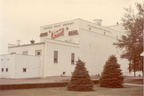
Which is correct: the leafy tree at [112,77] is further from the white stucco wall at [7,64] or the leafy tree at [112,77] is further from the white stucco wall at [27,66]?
the white stucco wall at [7,64]

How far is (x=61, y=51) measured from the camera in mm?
43531

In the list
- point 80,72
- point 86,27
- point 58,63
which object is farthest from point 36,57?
point 80,72

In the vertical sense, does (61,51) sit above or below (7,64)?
above

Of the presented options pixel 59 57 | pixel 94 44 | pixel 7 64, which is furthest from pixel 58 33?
pixel 7 64

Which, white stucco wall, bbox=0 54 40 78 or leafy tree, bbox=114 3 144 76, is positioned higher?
leafy tree, bbox=114 3 144 76

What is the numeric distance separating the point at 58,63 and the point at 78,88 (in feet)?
80.8

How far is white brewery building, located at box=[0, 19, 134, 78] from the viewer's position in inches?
1522

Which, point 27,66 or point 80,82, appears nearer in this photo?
point 80,82

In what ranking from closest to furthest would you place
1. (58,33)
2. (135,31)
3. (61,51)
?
(135,31)
(61,51)
(58,33)

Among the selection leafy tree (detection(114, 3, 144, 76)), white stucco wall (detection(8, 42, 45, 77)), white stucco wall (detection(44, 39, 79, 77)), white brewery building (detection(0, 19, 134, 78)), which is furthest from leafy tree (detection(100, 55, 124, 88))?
white stucco wall (detection(8, 42, 45, 77))

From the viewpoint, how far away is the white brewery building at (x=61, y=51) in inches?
1522

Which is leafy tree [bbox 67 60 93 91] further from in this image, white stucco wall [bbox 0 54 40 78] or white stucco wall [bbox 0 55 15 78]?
white stucco wall [bbox 0 55 15 78]

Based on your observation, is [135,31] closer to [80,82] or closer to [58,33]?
[80,82]

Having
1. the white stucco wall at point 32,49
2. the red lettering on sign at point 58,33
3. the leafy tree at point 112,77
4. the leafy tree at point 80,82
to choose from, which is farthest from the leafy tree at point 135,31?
the red lettering on sign at point 58,33
